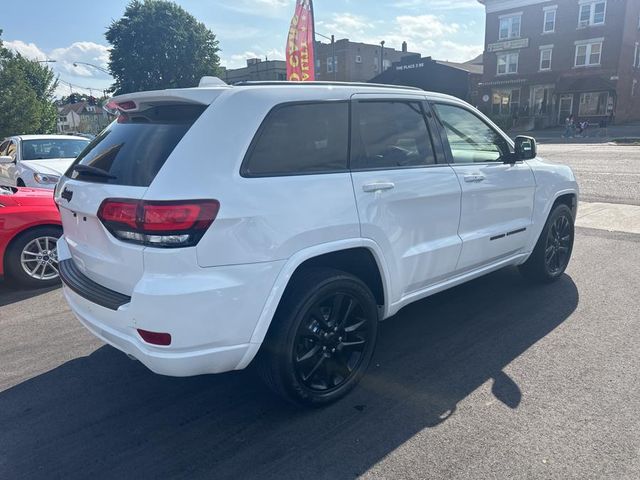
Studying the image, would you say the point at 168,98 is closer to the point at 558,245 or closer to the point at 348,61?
the point at 558,245

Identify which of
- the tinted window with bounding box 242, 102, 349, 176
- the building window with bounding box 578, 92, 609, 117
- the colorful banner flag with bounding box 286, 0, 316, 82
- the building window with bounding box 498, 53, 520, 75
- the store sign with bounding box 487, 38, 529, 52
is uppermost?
the store sign with bounding box 487, 38, 529, 52

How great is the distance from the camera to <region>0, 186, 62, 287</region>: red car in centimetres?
512

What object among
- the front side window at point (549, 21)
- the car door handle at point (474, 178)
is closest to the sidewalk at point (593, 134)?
the front side window at point (549, 21)

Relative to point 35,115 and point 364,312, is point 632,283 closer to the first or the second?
point 364,312

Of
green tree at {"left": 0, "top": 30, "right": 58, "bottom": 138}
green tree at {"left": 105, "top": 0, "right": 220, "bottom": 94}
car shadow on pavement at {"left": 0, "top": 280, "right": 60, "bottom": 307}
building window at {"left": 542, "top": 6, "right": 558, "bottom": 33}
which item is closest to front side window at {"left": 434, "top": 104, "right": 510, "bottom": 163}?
car shadow on pavement at {"left": 0, "top": 280, "right": 60, "bottom": 307}

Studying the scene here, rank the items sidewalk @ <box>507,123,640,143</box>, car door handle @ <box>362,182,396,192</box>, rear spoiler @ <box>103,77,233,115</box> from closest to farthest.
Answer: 1. rear spoiler @ <box>103,77,233,115</box>
2. car door handle @ <box>362,182,396,192</box>
3. sidewalk @ <box>507,123,640,143</box>

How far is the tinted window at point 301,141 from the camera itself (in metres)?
2.65

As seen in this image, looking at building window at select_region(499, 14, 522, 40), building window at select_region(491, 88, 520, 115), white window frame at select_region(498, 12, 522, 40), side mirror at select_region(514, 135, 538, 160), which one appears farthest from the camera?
building window at select_region(491, 88, 520, 115)

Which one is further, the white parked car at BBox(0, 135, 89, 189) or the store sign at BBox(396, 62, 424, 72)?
the store sign at BBox(396, 62, 424, 72)

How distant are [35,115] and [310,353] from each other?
2504cm

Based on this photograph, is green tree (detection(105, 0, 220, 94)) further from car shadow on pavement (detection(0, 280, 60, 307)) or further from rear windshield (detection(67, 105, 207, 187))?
rear windshield (detection(67, 105, 207, 187))

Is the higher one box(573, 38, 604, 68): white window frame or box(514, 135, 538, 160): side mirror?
box(573, 38, 604, 68): white window frame

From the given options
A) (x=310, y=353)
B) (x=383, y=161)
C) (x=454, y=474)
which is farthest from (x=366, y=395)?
(x=383, y=161)

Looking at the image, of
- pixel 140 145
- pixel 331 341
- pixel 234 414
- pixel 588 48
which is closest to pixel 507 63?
pixel 588 48
